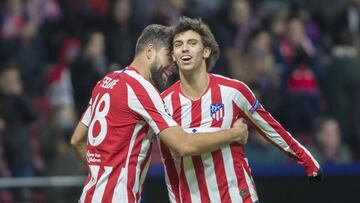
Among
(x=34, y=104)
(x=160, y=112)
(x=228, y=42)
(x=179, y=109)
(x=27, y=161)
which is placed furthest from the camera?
(x=228, y=42)

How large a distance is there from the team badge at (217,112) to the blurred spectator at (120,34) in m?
5.41

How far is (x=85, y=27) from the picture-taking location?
13398 millimetres

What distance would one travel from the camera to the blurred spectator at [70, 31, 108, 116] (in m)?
12.6

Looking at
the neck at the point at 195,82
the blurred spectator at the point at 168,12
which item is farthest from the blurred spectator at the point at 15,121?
the neck at the point at 195,82

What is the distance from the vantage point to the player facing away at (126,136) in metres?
7.05

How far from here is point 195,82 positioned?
25.2ft

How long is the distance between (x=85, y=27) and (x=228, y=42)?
6.03ft

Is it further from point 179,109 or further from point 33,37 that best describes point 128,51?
point 179,109

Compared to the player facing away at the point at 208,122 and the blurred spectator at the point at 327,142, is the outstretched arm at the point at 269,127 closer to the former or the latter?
the player facing away at the point at 208,122

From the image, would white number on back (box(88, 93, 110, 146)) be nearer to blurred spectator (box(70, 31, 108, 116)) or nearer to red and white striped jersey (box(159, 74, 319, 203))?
red and white striped jersey (box(159, 74, 319, 203))

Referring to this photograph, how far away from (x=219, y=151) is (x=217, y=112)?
10.9 inches

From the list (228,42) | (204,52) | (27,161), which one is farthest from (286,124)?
(204,52)

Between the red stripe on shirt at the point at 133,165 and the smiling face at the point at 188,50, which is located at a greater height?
the smiling face at the point at 188,50

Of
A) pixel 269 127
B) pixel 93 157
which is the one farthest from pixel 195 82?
A: pixel 93 157
